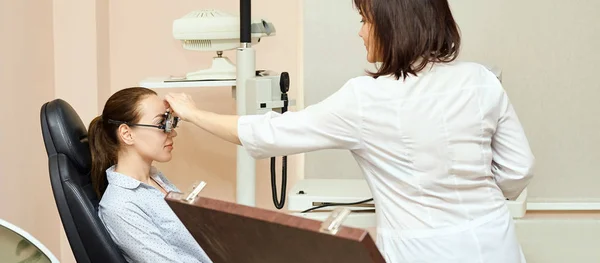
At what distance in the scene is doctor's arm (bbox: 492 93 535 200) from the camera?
61.6 inches

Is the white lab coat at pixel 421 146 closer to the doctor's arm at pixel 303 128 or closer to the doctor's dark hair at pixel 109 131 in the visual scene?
the doctor's arm at pixel 303 128

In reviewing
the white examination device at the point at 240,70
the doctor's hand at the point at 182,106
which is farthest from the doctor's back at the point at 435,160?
the white examination device at the point at 240,70

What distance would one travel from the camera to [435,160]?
1.46m

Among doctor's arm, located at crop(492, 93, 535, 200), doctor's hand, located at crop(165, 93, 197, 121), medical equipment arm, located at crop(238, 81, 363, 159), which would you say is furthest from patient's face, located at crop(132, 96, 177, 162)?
doctor's arm, located at crop(492, 93, 535, 200)

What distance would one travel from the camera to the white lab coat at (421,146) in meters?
1.44

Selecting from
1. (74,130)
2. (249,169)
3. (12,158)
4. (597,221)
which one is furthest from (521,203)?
(12,158)

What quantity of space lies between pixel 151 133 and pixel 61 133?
0.22 metres

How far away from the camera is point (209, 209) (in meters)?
1.12

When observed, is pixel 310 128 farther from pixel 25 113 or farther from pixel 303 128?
pixel 25 113

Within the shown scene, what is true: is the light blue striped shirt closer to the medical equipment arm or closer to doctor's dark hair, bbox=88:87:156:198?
doctor's dark hair, bbox=88:87:156:198

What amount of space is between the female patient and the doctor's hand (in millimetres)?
301

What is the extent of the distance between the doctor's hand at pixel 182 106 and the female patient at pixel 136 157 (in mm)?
301

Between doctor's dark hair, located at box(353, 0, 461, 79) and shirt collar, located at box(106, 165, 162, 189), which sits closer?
doctor's dark hair, located at box(353, 0, 461, 79)

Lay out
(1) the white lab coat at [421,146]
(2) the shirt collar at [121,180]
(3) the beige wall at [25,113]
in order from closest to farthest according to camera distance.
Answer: (1) the white lab coat at [421,146] → (2) the shirt collar at [121,180] → (3) the beige wall at [25,113]
